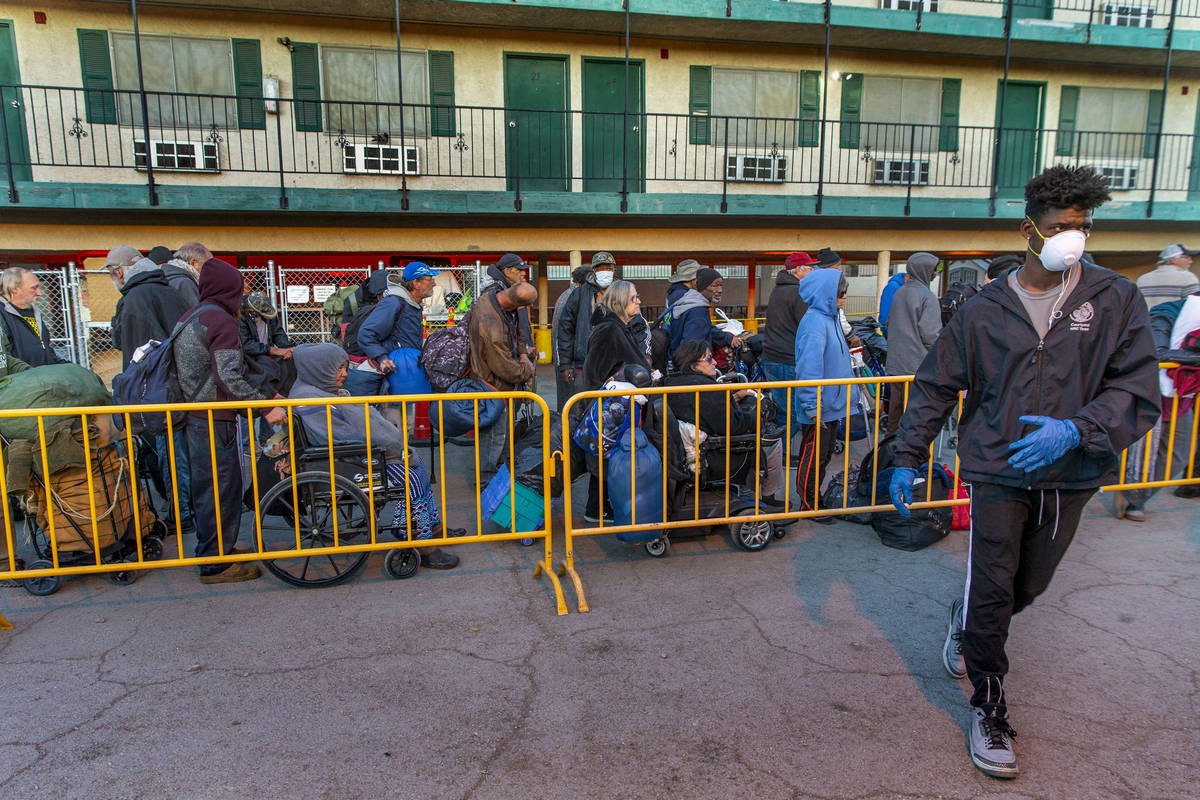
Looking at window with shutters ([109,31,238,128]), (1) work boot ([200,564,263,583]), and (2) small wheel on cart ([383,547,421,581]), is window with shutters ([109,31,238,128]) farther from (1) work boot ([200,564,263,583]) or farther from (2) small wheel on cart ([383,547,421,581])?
(2) small wheel on cart ([383,547,421,581])

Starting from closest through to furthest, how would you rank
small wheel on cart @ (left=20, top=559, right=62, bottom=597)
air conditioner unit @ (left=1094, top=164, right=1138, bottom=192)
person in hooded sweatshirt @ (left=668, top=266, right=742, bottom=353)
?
small wheel on cart @ (left=20, top=559, right=62, bottom=597), person in hooded sweatshirt @ (left=668, top=266, right=742, bottom=353), air conditioner unit @ (left=1094, top=164, right=1138, bottom=192)

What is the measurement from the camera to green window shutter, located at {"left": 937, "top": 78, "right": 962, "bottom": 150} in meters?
16.0

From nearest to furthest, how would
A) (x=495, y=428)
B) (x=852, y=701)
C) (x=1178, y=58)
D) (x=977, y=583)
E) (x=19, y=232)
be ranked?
(x=977, y=583) < (x=852, y=701) < (x=495, y=428) < (x=19, y=232) < (x=1178, y=58)

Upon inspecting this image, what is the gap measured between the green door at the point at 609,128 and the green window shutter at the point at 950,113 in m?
6.57

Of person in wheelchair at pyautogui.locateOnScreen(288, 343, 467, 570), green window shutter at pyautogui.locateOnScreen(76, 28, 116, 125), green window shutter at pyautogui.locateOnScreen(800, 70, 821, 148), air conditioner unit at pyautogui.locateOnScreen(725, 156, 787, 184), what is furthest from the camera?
green window shutter at pyautogui.locateOnScreen(800, 70, 821, 148)

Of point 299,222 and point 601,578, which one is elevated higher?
point 299,222

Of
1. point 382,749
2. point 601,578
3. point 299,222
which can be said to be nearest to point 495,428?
point 601,578

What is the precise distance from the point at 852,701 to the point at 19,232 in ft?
46.3

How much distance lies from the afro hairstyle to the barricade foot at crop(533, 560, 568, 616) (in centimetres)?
294

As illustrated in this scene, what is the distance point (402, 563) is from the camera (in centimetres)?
465

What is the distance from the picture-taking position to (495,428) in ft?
18.8

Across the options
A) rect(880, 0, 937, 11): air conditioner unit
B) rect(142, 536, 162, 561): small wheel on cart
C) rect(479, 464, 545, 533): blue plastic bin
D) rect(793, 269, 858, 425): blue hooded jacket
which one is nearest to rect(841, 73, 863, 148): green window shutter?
rect(880, 0, 937, 11): air conditioner unit

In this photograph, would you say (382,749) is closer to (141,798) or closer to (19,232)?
(141,798)

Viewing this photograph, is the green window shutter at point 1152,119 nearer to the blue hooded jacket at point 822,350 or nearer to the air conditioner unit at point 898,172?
the air conditioner unit at point 898,172
